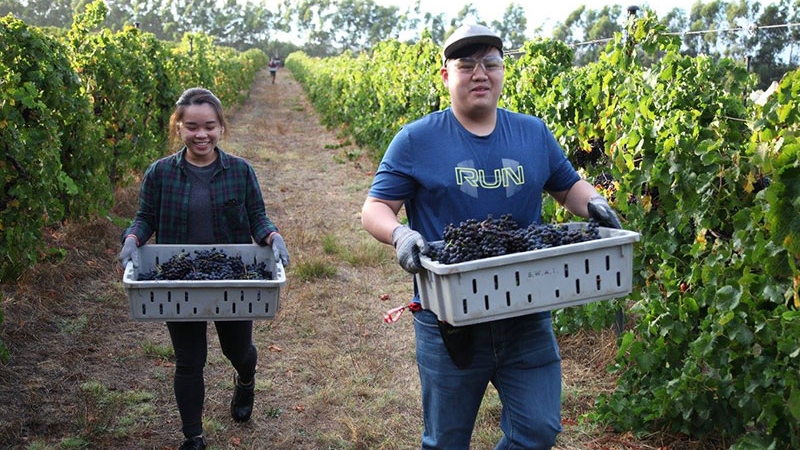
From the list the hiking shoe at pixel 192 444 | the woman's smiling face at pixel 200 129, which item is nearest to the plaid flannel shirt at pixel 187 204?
the woman's smiling face at pixel 200 129

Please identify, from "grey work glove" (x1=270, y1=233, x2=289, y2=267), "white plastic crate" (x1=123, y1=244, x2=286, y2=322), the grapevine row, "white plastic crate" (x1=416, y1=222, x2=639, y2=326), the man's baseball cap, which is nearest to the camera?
"white plastic crate" (x1=416, y1=222, x2=639, y2=326)

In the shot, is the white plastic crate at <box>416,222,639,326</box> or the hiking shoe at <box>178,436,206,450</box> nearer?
the white plastic crate at <box>416,222,639,326</box>

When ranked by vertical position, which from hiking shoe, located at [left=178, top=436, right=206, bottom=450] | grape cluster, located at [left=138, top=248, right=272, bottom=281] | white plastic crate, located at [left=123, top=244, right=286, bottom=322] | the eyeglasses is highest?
the eyeglasses

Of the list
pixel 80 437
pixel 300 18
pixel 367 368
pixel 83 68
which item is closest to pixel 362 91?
pixel 83 68

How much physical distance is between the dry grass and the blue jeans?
147 centimetres

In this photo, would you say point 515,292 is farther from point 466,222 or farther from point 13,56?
point 13,56

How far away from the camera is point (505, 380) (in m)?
2.63

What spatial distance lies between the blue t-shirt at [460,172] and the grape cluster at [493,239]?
0.10m

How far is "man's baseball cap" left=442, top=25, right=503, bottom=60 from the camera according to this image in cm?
257

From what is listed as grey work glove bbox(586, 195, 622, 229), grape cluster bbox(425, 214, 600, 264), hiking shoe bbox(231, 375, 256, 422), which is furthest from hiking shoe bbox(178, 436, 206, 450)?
grey work glove bbox(586, 195, 622, 229)

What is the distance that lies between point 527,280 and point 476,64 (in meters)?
0.73

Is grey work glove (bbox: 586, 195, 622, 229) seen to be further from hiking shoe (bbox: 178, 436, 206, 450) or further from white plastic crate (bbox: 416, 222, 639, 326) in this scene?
hiking shoe (bbox: 178, 436, 206, 450)

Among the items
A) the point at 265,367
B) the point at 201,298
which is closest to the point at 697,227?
the point at 201,298

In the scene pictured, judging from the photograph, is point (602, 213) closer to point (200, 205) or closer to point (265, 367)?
point (200, 205)
